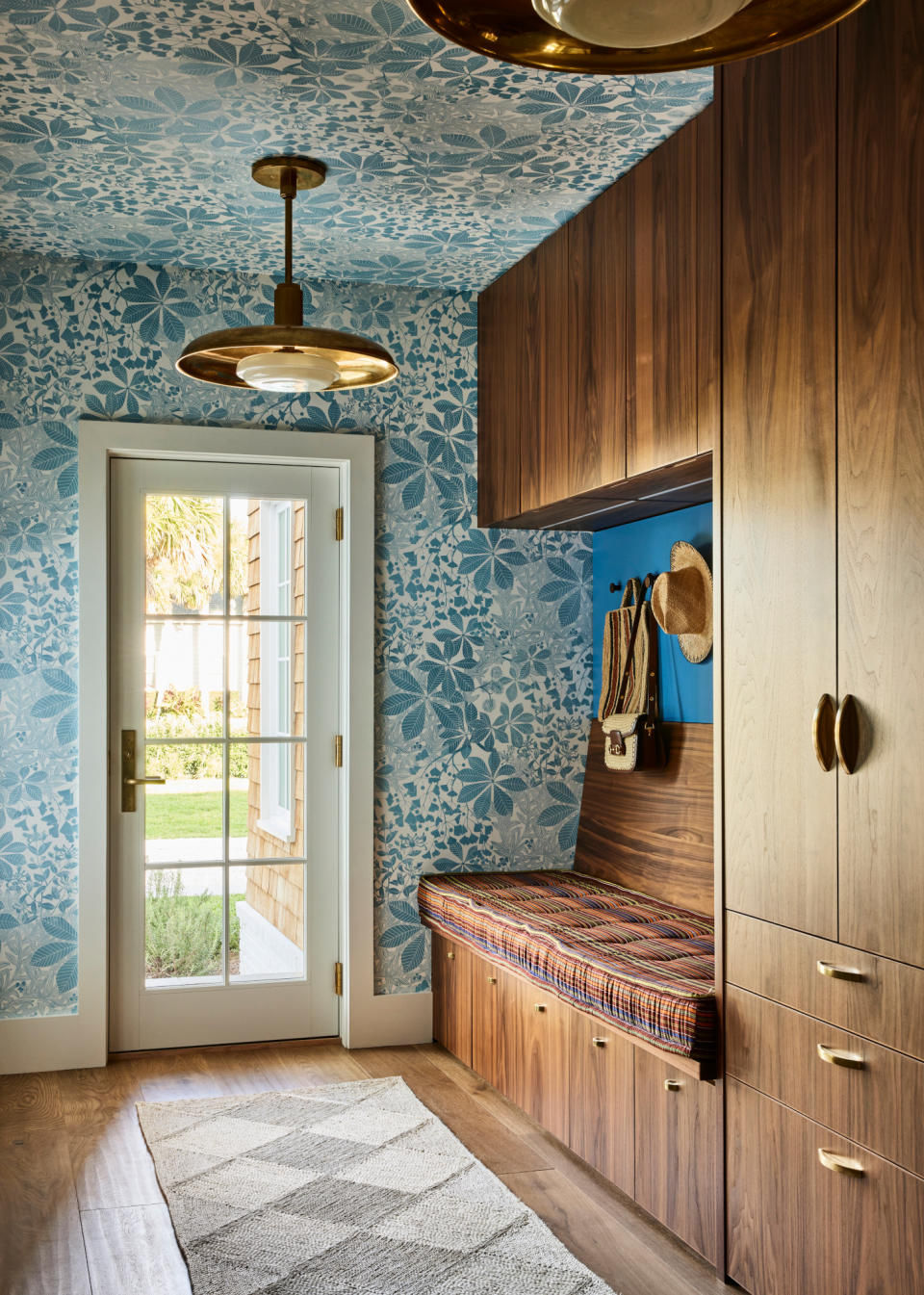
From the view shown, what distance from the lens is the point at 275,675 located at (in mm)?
4367

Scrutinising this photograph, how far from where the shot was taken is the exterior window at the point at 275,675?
4.35 m

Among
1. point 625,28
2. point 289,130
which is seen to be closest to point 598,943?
point 289,130

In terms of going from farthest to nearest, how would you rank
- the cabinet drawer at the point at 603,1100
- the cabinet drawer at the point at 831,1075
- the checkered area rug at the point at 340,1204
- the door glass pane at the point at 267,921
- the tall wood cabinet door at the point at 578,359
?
the door glass pane at the point at 267,921 → the tall wood cabinet door at the point at 578,359 → the cabinet drawer at the point at 603,1100 → the checkered area rug at the point at 340,1204 → the cabinet drawer at the point at 831,1075

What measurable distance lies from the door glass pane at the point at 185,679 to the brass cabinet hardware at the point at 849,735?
8.51ft

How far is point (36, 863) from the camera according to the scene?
158 inches

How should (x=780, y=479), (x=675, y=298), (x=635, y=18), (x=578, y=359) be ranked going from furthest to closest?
(x=578, y=359)
(x=675, y=298)
(x=780, y=479)
(x=635, y=18)

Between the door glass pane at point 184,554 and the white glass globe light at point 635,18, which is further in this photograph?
the door glass pane at point 184,554

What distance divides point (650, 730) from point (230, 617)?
154 cm

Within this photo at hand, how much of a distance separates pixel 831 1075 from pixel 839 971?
0.20 m

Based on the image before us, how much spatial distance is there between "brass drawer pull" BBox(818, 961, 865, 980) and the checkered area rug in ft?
2.75

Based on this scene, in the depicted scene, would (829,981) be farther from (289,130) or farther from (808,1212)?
(289,130)

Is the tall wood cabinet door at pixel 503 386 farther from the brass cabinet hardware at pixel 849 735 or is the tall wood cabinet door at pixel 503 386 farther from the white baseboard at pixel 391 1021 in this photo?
the brass cabinet hardware at pixel 849 735

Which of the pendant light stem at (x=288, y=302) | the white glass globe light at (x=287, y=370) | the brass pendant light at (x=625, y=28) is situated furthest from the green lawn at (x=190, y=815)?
the brass pendant light at (x=625, y=28)

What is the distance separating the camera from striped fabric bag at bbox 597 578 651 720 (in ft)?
13.2
